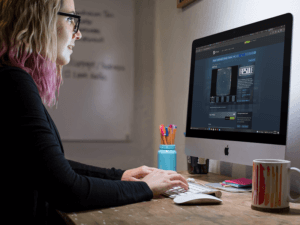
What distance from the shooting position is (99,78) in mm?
2201

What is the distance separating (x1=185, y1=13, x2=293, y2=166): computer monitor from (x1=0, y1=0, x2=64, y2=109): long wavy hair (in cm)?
62

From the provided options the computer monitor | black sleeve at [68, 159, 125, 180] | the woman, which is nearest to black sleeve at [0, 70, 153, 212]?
the woman

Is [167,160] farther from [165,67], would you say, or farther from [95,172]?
[165,67]

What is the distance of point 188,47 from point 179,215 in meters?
1.28

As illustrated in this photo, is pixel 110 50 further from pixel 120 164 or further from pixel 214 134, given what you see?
pixel 214 134

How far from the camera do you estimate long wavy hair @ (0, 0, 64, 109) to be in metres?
0.74

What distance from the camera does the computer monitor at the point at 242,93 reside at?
0.86 metres

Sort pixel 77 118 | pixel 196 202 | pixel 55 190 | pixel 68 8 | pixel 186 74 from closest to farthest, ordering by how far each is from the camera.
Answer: pixel 55 190, pixel 196 202, pixel 68 8, pixel 186 74, pixel 77 118

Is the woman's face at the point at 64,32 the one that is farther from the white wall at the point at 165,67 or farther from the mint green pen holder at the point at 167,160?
the white wall at the point at 165,67

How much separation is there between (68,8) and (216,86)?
607mm

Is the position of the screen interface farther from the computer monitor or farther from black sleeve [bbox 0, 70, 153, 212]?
black sleeve [bbox 0, 70, 153, 212]

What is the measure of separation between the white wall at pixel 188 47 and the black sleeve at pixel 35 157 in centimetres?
73

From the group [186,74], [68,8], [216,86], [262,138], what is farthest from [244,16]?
[68,8]

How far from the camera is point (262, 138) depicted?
2.92 ft
